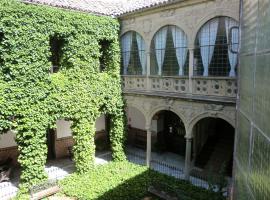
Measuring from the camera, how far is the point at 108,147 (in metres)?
18.8

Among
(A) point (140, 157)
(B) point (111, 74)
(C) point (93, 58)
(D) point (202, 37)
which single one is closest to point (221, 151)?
(A) point (140, 157)

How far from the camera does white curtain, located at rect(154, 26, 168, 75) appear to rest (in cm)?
1327

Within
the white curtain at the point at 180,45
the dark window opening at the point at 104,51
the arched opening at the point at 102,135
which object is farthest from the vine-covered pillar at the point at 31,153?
the white curtain at the point at 180,45

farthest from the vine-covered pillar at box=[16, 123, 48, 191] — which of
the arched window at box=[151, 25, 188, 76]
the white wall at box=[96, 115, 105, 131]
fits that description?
the arched window at box=[151, 25, 188, 76]

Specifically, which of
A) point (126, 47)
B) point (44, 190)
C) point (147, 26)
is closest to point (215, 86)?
point (147, 26)

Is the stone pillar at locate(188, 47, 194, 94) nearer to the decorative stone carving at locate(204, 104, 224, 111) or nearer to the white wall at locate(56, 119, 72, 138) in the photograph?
the decorative stone carving at locate(204, 104, 224, 111)

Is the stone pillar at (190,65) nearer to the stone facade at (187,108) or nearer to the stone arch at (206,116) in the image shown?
the stone facade at (187,108)

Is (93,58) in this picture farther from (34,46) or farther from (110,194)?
(110,194)

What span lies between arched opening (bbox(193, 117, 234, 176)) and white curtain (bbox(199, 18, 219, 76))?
4747mm

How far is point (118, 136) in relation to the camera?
1550 centimetres

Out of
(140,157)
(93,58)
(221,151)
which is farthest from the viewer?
(140,157)

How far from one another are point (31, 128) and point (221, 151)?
1033 centimetres

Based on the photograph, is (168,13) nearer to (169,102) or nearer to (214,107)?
(169,102)

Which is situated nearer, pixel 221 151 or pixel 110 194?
pixel 110 194
